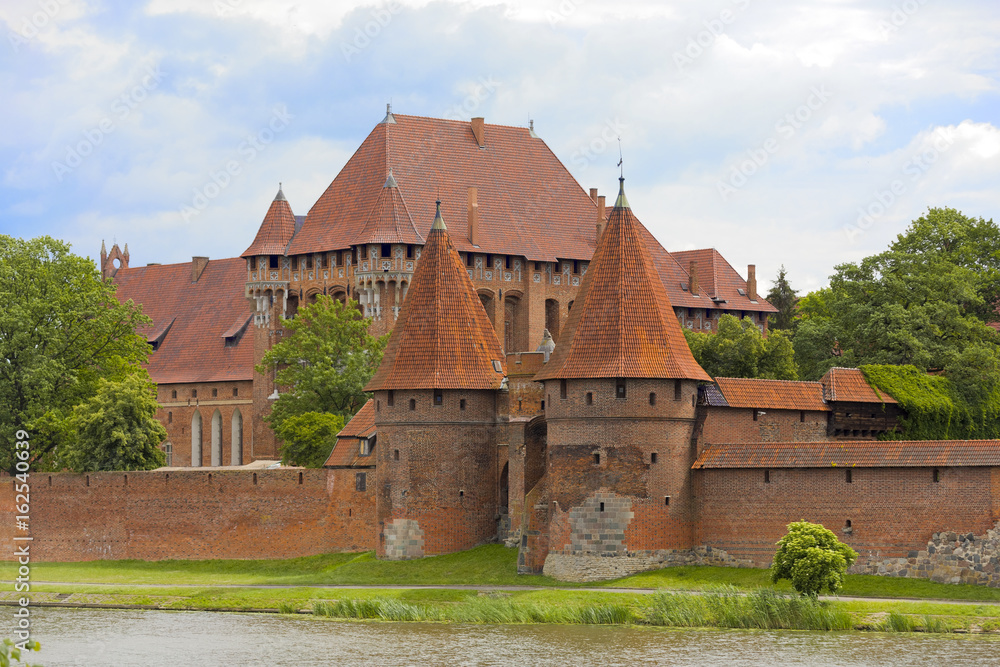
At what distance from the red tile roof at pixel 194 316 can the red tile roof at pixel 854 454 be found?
41.3 m

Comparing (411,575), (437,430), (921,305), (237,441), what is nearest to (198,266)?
(237,441)

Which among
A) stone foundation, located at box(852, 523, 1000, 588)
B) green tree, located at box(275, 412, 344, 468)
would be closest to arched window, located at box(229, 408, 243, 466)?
green tree, located at box(275, 412, 344, 468)

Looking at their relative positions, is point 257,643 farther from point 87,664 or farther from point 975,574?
point 975,574

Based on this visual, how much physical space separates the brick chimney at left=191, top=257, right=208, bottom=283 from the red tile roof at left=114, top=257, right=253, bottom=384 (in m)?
0.26

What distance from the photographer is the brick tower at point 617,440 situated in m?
47.8

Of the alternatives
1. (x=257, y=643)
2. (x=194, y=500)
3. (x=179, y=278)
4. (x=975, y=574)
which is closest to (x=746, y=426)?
(x=975, y=574)

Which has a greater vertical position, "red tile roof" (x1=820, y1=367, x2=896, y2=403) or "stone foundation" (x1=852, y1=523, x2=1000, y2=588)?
"red tile roof" (x1=820, y1=367, x2=896, y2=403)

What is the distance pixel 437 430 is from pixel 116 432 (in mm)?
14964

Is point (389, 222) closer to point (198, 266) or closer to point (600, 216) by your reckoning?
point (600, 216)

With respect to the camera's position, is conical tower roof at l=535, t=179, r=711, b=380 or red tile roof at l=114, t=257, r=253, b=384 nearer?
conical tower roof at l=535, t=179, r=711, b=380

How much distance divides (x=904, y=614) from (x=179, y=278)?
64.2 meters

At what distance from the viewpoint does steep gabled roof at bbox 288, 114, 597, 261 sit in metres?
77.4

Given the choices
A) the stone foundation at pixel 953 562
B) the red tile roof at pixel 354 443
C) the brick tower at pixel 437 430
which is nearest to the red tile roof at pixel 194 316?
the red tile roof at pixel 354 443

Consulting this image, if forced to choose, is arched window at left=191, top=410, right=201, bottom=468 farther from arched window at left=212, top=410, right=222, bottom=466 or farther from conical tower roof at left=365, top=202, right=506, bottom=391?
conical tower roof at left=365, top=202, right=506, bottom=391
